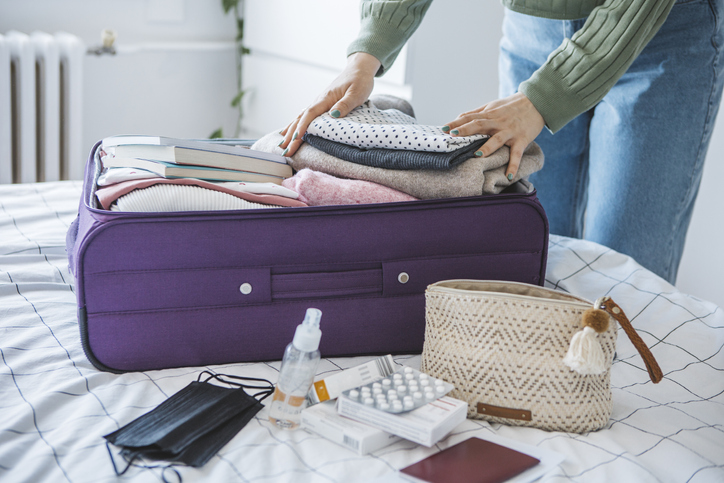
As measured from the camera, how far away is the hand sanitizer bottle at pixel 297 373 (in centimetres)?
72

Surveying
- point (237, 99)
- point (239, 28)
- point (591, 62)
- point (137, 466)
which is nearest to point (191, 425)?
point (137, 466)

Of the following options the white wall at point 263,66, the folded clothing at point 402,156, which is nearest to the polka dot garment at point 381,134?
the folded clothing at point 402,156

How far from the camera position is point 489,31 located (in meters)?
2.22

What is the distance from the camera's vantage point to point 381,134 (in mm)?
989

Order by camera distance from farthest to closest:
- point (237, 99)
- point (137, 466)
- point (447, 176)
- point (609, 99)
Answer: point (237, 99), point (609, 99), point (447, 176), point (137, 466)

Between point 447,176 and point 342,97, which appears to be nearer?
point 447,176

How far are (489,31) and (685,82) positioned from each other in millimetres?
1121

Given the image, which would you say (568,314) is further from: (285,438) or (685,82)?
(685,82)

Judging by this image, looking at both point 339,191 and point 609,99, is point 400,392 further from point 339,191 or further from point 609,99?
point 609,99

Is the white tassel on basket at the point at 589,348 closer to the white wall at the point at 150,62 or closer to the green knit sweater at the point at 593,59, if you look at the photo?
the green knit sweater at the point at 593,59

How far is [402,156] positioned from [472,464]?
1.52 feet

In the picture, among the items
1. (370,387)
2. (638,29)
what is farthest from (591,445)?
(638,29)

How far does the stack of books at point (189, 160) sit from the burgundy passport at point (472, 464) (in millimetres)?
531

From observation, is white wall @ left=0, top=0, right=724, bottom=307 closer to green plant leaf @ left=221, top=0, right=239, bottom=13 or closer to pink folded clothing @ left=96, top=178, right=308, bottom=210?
green plant leaf @ left=221, top=0, right=239, bottom=13
